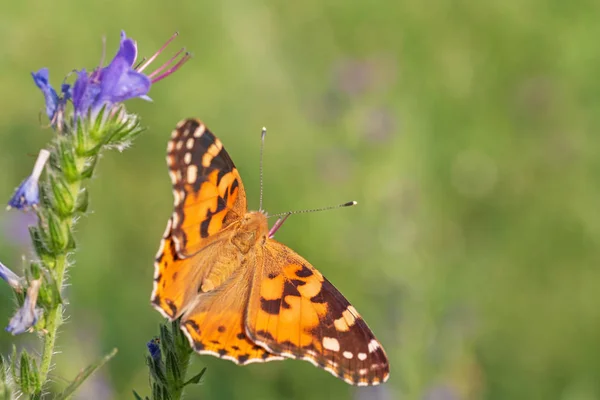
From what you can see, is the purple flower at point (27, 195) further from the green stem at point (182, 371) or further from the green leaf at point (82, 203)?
the green stem at point (182, 371)

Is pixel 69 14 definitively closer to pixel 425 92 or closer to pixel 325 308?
pixel 425 92

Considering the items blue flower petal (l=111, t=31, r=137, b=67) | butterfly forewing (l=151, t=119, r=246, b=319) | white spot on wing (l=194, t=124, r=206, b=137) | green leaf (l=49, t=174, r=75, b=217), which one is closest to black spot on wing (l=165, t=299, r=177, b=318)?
butterfly forewing (l=151, t=119, r=246, b=319)

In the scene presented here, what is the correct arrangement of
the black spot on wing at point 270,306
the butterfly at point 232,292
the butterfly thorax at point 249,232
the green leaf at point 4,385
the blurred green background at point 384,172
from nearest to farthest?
the green leaf at point 4,385
the butterfly at point 232,292
the black spot on wing at point 270,306
the butterfly thorax at point 249,232
the blurred green background at point 384,172

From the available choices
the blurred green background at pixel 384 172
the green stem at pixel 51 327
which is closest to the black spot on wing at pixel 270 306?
the green stem at pixel 51 327

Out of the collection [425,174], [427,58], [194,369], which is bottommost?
[194,369]

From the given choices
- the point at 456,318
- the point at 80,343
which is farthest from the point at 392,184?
the point at 80,343

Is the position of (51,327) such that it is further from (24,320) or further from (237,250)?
(237,250)

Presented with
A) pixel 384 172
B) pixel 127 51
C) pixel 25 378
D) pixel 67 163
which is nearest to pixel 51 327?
pixel 25 378
